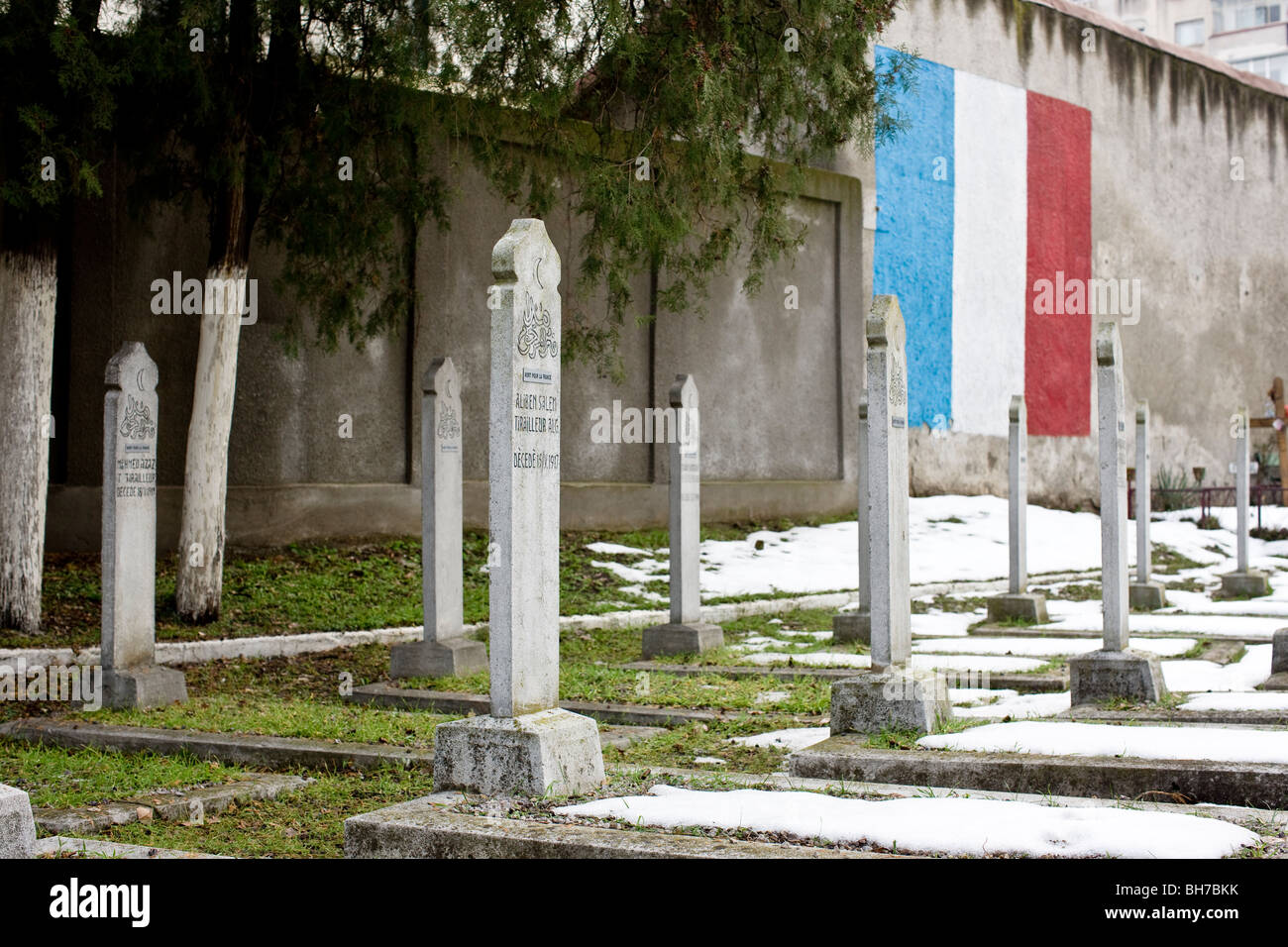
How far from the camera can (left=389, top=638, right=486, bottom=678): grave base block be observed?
1002cm

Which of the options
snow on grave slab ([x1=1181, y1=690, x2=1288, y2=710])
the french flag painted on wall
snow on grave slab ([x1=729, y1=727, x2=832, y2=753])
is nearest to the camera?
snow on grave slab ([x1=729, y1=727, x2=832, y2=753])

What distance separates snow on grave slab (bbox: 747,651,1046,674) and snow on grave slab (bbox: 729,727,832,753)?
78.4 inches

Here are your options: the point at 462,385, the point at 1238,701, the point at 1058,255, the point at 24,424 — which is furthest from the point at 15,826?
the point at 1058,255

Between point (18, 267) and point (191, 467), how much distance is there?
2.06 m

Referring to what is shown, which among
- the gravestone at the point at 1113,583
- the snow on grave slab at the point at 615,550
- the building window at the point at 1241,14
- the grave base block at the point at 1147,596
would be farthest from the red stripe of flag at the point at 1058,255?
the building window at the point at 1241,14

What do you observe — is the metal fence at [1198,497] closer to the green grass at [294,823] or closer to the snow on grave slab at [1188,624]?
the snow on grave slab at [1188,624]

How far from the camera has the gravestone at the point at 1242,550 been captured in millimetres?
15539

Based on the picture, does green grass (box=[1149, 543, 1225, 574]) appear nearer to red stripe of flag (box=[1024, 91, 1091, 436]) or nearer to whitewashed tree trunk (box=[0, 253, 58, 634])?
Answer: red stripe of flag (box=[1024, 91, 1091, 436])

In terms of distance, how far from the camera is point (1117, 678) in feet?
25.7

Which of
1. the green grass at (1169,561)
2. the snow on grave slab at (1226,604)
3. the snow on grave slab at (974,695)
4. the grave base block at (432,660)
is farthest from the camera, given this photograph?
the green grass at (1169,561)

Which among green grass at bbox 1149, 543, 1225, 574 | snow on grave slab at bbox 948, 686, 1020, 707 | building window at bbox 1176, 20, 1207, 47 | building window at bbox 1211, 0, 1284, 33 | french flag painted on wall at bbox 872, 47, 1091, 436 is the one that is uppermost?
building window at bbox 1211, 0, 1284, 33

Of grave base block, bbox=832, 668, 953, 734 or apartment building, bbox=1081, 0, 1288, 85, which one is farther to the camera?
apartment building, bbox=1081, 0, 1288, 85

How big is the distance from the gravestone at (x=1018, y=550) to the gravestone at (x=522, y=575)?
8120mm

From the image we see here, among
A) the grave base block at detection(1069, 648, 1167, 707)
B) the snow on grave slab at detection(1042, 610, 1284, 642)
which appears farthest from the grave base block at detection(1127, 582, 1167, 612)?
the grave base block at detection(1069, 648, 1167, 707)
